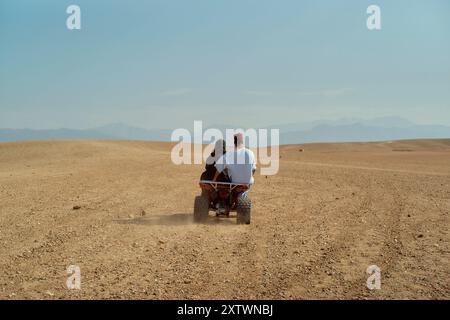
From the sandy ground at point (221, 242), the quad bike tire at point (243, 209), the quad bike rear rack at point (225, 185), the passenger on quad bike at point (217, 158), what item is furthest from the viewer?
the passenger on quad bike at point (217, 158)

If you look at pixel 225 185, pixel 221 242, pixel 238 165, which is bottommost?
pixel 221 242

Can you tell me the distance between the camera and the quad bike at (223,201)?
1174 cm

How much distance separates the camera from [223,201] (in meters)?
12.2

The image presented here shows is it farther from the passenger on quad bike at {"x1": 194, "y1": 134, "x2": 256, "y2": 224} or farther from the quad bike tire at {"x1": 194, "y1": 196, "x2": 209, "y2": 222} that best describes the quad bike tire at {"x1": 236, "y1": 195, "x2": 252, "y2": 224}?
the quad bike tire at {"x1": 194, "y1": 196, "x2": 209, "y2": 222}

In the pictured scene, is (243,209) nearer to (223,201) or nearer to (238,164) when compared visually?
(223,201)

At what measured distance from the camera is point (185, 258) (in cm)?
866

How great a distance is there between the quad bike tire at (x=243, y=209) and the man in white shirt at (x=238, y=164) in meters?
0.44

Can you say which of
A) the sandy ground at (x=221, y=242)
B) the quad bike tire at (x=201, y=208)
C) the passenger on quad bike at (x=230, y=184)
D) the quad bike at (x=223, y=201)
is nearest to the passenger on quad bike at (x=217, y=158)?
the passenger on quad bike at (x=230, y=184)

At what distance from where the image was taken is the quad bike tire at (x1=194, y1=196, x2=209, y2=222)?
39.2 ft

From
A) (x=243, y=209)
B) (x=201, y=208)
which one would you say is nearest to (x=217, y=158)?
(x=201, y=208)

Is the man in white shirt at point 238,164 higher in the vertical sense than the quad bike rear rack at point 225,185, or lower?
higher

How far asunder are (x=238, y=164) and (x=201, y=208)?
1.23m

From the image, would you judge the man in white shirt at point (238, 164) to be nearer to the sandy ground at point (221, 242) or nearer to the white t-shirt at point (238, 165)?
the white t-shirt at point (238, 165)
